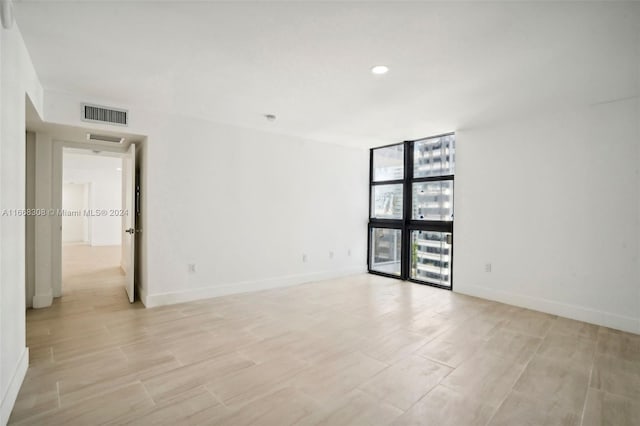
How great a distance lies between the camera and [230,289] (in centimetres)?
476

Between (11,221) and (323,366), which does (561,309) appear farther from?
(11,221)

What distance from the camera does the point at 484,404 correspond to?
211cm

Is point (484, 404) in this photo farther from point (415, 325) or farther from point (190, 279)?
point (190, 279)

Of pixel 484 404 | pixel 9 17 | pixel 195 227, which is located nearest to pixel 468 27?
pixel 484 404

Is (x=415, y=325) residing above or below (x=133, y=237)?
below

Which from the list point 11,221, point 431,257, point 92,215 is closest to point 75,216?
point 92,215

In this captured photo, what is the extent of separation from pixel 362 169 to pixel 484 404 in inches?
192

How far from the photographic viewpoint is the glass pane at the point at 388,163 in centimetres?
601

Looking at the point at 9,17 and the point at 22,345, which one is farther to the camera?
the point at 22,345

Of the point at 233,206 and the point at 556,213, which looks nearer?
the point at 556,213

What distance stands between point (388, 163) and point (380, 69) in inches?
141

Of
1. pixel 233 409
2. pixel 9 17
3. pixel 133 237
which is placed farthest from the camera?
pixel 133 237

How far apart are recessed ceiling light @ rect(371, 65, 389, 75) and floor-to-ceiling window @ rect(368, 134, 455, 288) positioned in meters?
2.82

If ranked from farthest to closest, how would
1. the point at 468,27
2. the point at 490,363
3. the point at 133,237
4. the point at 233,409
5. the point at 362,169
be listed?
the point at 362,169
the point at 133,237
the point at 490,363
the point at 468,27
the point at 233,409
